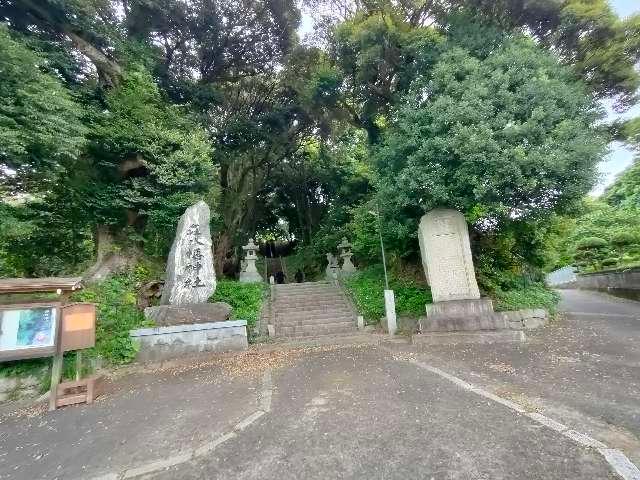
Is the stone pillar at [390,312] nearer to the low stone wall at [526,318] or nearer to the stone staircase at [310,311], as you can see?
the stone staircase at [310,311]

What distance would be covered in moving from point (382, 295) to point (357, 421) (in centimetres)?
647

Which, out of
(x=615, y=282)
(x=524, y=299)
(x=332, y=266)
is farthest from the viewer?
(x=332, y=266)

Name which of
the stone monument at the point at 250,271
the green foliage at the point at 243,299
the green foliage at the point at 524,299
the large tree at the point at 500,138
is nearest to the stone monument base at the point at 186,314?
the green foliage at the point at 243,299

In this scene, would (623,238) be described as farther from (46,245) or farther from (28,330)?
(46,245)

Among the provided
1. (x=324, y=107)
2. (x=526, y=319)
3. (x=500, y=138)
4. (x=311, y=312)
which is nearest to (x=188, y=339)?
(x=311, y=312)

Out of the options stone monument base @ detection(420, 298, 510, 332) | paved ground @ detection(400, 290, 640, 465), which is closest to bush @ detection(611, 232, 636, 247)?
paved ground @ detection(400, 290, 640, 465)

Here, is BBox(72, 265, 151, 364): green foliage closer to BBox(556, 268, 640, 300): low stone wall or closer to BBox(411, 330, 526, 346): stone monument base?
BBox(411, 330, 526, 346): stone monument base

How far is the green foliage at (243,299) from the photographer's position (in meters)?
9.03

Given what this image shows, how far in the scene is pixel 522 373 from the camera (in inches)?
189

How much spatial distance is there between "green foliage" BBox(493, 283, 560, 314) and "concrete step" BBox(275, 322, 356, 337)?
4.10m

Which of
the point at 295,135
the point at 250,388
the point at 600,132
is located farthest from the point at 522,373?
the point at 295,135

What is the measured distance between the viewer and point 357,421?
139 inches

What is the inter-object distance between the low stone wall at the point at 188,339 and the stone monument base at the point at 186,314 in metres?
0.23

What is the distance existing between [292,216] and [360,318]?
40.8 ft
